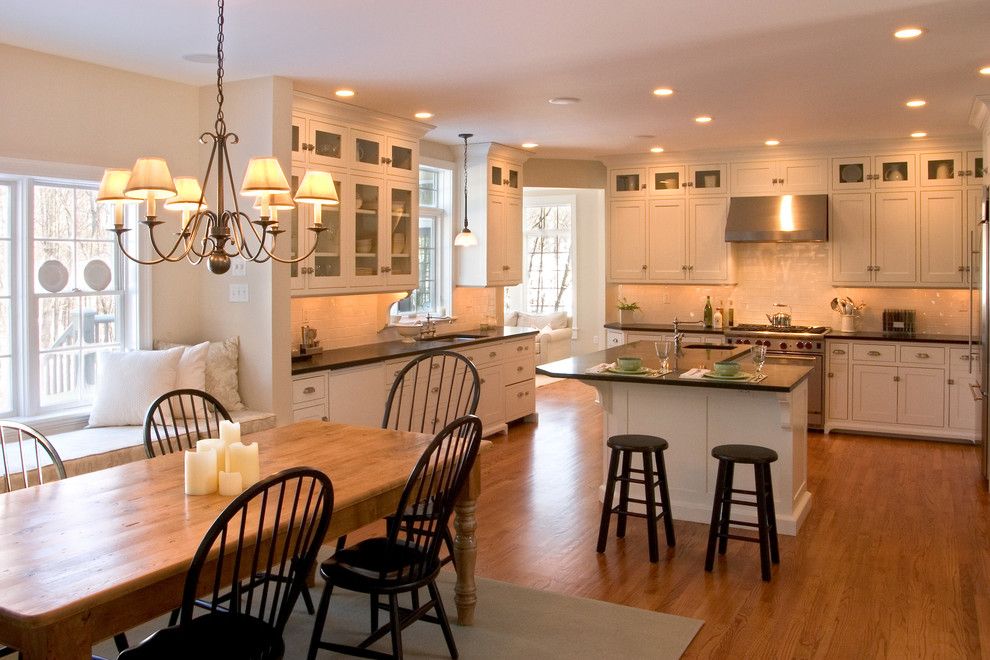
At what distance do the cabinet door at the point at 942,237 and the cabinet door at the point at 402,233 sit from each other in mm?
4246

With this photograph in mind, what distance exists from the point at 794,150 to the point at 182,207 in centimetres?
611

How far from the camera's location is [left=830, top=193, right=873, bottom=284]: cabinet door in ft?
24.8

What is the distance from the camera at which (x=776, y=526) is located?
447 cm

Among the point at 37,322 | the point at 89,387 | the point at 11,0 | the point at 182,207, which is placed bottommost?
the point at 89,387

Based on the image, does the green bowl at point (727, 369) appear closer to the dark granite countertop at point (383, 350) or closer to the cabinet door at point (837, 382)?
the dark granite countertop at point (383, 350)

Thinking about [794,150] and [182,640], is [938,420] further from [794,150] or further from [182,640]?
[182,640]

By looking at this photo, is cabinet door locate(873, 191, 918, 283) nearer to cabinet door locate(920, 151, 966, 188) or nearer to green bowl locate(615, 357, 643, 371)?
cabinet door locate(920, 151, 966, 188)

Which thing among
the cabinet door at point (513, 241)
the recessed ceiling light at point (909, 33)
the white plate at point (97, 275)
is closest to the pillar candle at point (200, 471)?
the white plate at point (97, 275)

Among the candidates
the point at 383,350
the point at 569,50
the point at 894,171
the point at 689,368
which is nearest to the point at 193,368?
the point at 383,350

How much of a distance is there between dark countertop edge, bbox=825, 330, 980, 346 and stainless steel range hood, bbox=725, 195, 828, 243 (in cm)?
86

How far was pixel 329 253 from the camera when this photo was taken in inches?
223

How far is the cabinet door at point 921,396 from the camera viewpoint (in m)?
7.06

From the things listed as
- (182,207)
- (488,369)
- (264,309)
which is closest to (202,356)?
(264,309)

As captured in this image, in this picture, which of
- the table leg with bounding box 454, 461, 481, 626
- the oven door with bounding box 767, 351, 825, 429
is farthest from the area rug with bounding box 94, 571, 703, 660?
the oven door with bounding box 767, 351, 825, 429
